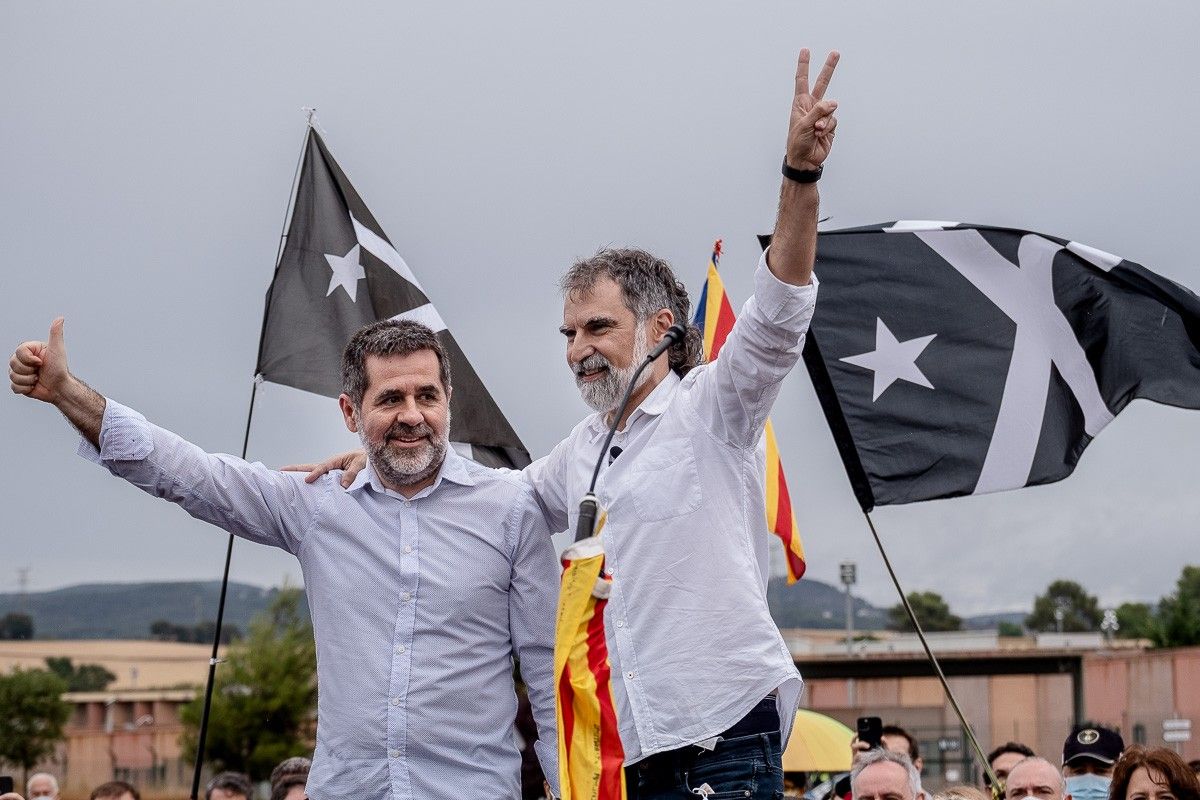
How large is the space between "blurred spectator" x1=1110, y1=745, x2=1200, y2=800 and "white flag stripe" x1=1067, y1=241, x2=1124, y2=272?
90.1 inches

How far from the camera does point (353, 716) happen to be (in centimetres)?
483

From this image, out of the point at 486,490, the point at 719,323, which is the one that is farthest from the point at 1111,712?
the point at 486,490

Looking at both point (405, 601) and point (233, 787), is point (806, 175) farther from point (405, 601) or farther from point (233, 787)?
point (233, 787)

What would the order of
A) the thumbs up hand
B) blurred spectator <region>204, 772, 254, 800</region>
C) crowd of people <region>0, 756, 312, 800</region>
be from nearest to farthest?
the thumbs up hand, crowd of people <region>0, 756, 312, 800</region>, blurred spectator <region>204, 772, 254, 800</region>

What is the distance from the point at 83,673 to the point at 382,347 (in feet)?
303

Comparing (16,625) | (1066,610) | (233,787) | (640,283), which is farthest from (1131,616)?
(640,283)

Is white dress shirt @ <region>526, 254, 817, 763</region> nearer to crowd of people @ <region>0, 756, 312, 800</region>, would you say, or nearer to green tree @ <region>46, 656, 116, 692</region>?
crowd of people @ <region>0, 756, 312, 800</region>

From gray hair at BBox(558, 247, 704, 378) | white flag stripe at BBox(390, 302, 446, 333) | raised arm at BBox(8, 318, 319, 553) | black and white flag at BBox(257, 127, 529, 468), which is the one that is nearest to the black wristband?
gray hair at BBox(558, 247, 704, 378)

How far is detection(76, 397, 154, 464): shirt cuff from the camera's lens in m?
4.88

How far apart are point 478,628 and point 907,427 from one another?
3.58 metres

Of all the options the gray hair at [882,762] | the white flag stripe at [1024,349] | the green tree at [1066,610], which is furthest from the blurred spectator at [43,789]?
the green tree at [1066,610]

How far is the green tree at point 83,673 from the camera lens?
90181mm

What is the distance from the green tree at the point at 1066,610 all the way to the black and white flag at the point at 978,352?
12147cm

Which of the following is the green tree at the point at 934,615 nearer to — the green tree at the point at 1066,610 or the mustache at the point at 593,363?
the green tree at the point at 1066,610
